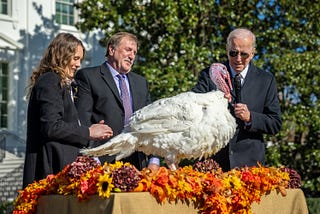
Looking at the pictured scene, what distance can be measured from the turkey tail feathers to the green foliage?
33.7ft

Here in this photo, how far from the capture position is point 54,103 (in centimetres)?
510

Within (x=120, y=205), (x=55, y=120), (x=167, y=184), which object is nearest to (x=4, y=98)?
(x=55, y=120)

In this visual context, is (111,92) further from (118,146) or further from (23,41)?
(23,41)

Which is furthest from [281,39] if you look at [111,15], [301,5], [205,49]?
[111,15]

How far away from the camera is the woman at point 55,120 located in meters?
5.04

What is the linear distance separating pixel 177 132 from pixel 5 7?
1973cm

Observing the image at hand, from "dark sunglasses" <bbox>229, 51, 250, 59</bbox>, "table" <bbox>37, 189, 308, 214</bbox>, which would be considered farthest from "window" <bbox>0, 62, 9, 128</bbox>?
"table" <bbox>37, 189, 308, 214</bbox>

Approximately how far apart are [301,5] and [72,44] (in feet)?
39.8

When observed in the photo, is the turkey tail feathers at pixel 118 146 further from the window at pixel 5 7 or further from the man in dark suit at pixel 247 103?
the window at pixel 5 7

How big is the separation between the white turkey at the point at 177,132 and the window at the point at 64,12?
19.8 meters

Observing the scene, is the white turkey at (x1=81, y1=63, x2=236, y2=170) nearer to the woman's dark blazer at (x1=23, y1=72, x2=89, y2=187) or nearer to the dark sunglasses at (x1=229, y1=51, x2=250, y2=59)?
the woman's dark blazer at (x1=23, y1=72, x2=89, y2=187)

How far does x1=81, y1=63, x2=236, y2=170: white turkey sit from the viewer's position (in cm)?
474

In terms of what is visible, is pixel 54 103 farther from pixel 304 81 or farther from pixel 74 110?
pixel 304 81

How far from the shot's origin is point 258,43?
16.5 m
